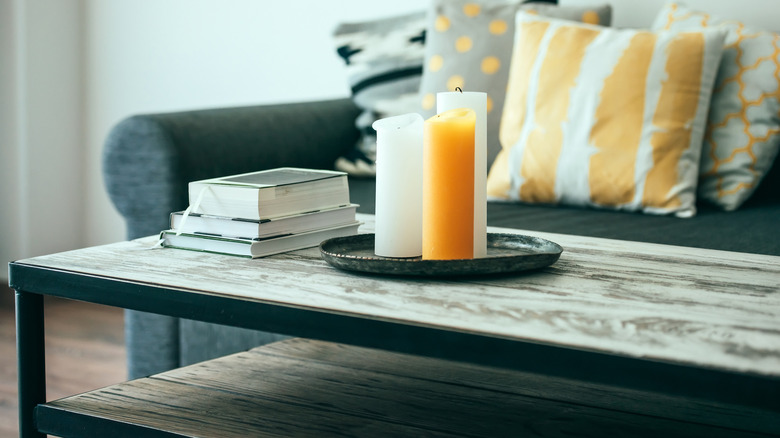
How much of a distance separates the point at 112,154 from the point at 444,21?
88cm

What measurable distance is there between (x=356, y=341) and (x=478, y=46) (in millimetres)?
1414

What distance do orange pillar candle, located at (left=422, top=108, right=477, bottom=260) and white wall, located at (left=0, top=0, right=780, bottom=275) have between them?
1773 mm

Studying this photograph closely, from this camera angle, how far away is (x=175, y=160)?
1.67 meters

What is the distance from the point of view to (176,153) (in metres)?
1.68

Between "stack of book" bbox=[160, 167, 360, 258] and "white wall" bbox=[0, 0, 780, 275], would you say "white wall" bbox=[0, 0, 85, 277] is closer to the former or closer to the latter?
"white wall" bbox=[0, 0, 780, 275]

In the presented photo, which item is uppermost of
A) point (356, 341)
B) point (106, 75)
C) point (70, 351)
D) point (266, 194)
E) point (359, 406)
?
point (106, 75)

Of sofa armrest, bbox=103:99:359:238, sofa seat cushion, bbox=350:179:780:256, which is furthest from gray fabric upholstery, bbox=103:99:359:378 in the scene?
sofa seat cushion, bbox=350:179:780:256

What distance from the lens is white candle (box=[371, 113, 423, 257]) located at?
973 mm

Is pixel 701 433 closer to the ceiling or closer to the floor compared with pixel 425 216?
closer to the floor

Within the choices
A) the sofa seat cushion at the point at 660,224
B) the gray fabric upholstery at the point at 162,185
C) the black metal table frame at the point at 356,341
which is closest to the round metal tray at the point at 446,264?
the black metal table frame at the point at 356,341

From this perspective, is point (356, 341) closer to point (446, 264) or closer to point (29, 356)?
point (446, 264)

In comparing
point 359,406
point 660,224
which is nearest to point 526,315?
point 359,406

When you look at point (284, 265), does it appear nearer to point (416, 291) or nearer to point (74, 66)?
point (416, 291)

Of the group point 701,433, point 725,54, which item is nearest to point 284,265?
point 701,433
